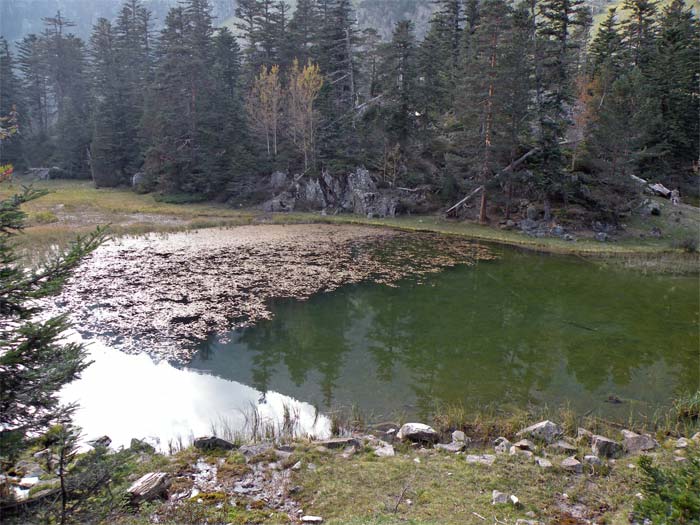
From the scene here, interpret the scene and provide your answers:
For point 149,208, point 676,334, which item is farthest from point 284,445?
point 149,208

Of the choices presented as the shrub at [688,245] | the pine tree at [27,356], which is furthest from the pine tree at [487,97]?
the pine tree at [27,356]

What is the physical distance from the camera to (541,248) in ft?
93.1

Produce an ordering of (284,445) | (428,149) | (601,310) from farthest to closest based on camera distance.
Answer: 1. (428,149)
2. (601,310)
3. (284,445)

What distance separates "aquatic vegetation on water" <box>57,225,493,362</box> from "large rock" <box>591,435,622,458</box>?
10.4m

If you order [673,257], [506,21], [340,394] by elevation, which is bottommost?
[340,394]

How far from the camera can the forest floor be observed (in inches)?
1013

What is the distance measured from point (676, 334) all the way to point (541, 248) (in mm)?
13808

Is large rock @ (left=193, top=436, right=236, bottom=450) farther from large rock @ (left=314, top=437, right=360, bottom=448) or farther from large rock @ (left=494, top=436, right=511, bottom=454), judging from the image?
large rock @ (left=494, top=436, right=511, bottom=454)

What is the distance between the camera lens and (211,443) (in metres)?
8.20

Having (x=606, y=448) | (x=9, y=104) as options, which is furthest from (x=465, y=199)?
(x=9, y=104)

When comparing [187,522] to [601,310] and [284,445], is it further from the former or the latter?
[601,310]

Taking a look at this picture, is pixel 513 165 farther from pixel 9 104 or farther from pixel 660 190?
pixel 9 104

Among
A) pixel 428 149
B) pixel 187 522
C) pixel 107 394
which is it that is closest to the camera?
pixel 187 522

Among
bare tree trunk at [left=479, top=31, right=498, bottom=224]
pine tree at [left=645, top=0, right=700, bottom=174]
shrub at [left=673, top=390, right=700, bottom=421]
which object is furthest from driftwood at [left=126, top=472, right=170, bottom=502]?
pine tree at [left=645, top=0, right=700, bottom=174]
